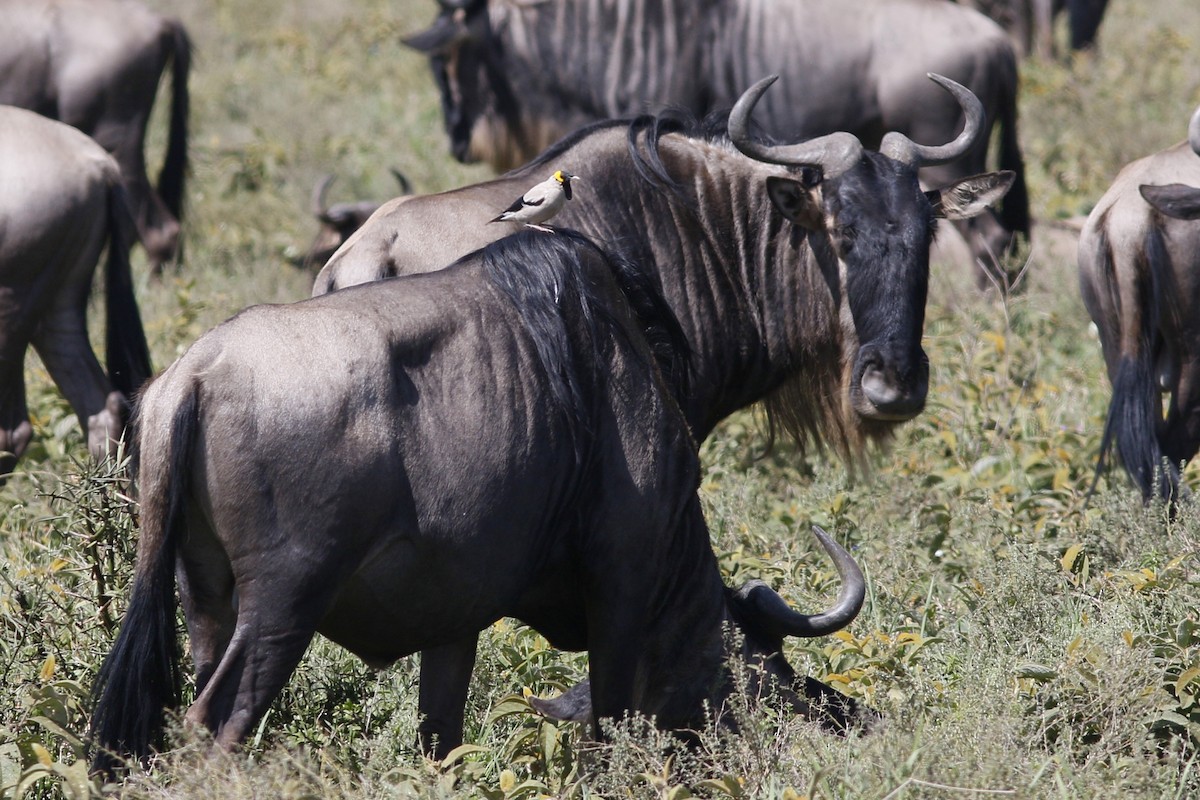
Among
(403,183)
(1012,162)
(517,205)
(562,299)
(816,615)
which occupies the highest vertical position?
(562,299)

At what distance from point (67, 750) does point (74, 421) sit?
2.73m

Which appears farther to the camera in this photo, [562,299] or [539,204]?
[539,204]

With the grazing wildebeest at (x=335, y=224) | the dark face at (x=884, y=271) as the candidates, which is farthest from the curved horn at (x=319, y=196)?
the dark face at (x=884, y=271)

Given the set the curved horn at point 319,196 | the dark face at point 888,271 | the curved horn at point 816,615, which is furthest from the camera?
the curved horn at point 319,196

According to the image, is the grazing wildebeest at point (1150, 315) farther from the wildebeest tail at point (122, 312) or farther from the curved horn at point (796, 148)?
the wildebeest tail at point (122, 312)

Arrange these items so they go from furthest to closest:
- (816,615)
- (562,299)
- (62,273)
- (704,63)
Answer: (704,63) → (62,273) → (816,615) → (562,299)

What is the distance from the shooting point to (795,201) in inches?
142

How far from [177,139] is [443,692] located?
5.87 meters

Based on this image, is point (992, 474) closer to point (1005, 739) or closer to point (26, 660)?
point (1005, 739)

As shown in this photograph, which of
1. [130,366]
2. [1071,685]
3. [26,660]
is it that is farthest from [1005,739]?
[130,366]

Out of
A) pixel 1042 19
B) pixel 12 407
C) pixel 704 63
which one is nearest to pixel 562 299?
pixel 12 407

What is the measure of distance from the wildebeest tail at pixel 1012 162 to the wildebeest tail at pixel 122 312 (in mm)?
4478

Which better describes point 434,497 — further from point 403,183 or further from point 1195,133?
point 403,183

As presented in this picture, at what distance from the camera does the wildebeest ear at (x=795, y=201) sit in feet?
11.8
